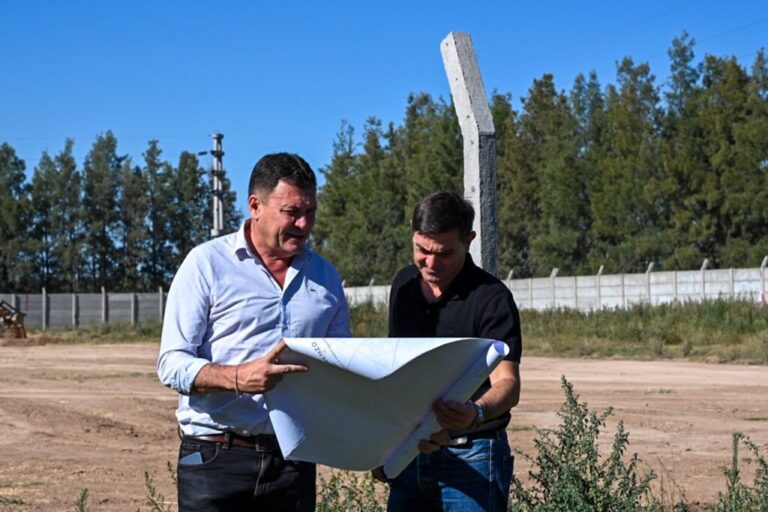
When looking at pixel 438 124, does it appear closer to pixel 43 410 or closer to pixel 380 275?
pixel 380 275

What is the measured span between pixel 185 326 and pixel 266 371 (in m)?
0.46

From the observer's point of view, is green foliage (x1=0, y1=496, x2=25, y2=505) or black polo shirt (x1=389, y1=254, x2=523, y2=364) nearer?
black polo shirt (x1=389, y1=254, x2=523, y2=364)

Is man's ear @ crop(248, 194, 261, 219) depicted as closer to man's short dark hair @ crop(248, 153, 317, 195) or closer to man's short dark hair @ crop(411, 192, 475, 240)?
man's short dark hair @ crop(248, 153, 317, 195)

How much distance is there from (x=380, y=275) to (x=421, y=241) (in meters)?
64.0

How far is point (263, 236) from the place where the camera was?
3.87 metres

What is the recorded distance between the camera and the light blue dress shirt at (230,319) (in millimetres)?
3729

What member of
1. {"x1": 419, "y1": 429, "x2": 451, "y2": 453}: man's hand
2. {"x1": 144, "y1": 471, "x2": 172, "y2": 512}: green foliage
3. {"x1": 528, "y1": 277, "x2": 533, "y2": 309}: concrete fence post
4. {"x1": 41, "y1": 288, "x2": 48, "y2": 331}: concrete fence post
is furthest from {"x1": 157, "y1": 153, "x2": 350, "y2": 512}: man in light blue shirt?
{"x1": 41, "y1": 288, "x2": 48, "y2": 331}: concrete fence post

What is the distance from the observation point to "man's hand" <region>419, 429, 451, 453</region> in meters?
3.62

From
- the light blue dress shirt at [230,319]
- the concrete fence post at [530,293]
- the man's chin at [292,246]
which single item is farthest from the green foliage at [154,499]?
the concrete fence post at [530,293]

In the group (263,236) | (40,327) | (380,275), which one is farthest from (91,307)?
(263,236)

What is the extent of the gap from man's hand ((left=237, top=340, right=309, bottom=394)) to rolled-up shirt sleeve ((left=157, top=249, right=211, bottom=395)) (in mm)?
233

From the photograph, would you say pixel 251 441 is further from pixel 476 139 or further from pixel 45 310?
pixel 45 310

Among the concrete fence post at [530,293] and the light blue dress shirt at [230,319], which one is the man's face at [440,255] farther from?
the concrete fence post at [530,293]

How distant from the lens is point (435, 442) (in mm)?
3633
